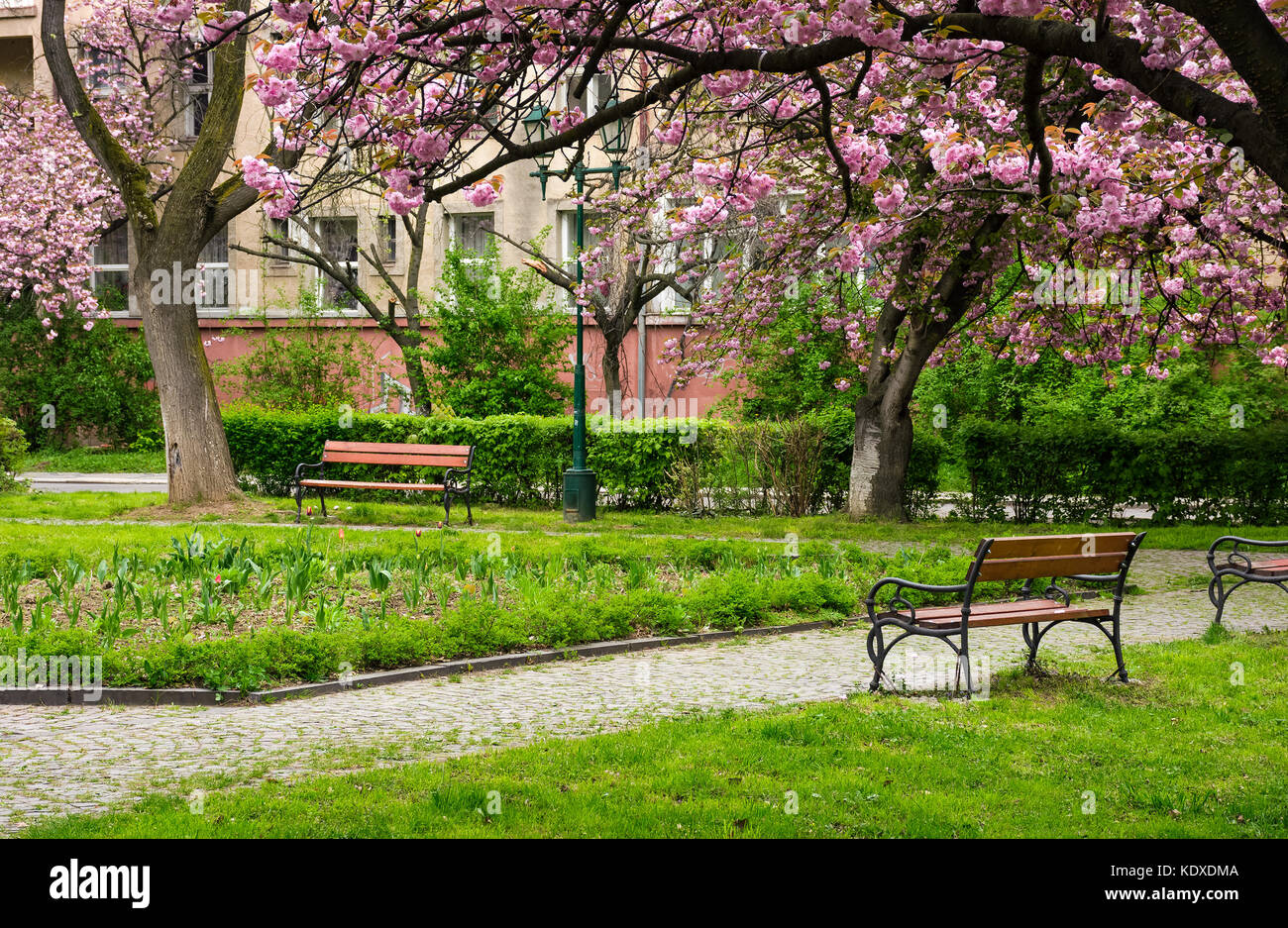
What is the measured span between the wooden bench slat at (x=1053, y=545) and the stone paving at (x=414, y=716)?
35.6 inches

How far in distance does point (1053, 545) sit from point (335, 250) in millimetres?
27405

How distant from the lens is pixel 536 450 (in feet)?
64.5

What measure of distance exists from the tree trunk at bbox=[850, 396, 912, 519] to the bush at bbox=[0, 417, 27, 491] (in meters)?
14.1

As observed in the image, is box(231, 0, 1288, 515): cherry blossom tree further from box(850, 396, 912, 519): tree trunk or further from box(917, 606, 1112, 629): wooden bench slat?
box(917, 606, 1112, 629): wooden bench slat

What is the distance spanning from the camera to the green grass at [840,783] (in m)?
4.70

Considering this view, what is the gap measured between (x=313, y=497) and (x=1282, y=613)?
15.6 metres

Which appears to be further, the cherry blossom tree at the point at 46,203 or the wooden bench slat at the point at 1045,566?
the cherry blossom tree at the point at 46,203

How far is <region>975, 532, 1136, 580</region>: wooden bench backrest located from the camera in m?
7.27

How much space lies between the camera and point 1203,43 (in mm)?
10414

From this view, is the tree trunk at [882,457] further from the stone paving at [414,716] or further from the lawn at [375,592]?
the stone paving at [414,716]

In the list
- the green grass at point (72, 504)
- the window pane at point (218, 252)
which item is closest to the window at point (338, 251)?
the window pane at point (218, 252)

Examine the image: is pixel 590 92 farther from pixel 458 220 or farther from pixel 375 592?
pixel 375 592

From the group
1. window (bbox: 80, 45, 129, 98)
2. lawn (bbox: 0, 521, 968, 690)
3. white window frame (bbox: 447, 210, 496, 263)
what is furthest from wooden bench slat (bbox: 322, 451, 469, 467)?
window (bbox: 80, 45, 129, 98)
